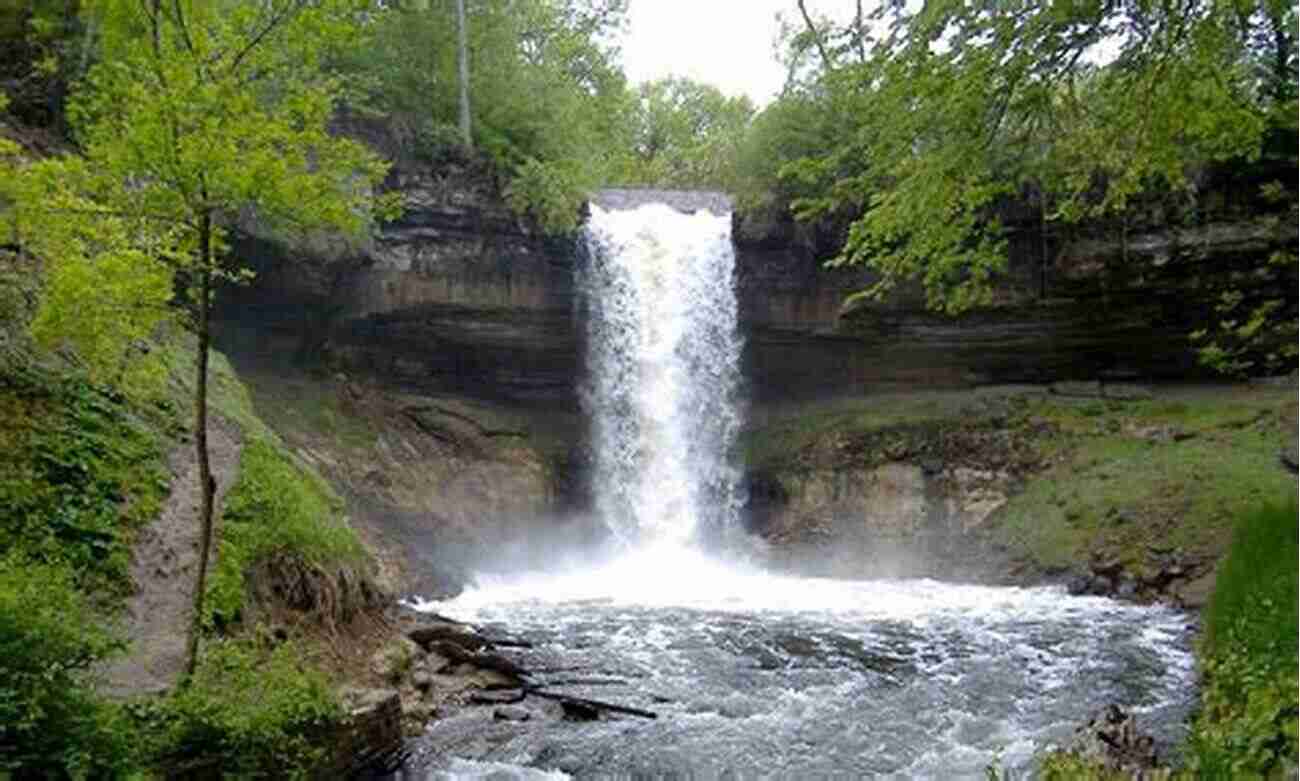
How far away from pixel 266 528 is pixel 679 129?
4422 centimetres

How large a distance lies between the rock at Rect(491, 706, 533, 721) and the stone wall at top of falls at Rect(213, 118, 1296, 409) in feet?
45.5

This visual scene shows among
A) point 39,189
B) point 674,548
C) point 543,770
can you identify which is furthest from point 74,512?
point 674,548

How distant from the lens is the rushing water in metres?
9.56

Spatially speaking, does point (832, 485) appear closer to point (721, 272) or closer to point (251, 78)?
point (721, 272)

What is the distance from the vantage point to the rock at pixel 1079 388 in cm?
2525

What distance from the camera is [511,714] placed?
412 inches

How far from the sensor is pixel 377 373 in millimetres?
25297

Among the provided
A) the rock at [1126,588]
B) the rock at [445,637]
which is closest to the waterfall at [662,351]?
the rock at [1126,588]

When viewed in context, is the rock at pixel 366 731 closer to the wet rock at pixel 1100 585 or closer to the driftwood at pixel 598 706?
the driftwood at pixel 598 706

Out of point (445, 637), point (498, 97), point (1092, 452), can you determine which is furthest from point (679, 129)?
point (445, 637)

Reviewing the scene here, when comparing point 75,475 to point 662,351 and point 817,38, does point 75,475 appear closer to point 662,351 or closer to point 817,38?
point 817,38

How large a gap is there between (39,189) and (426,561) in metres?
12.8

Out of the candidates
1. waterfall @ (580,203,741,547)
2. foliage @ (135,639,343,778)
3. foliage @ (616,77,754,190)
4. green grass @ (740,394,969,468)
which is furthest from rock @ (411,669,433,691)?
foliage @ (616,77,754,190)

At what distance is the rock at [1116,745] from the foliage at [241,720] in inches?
209
